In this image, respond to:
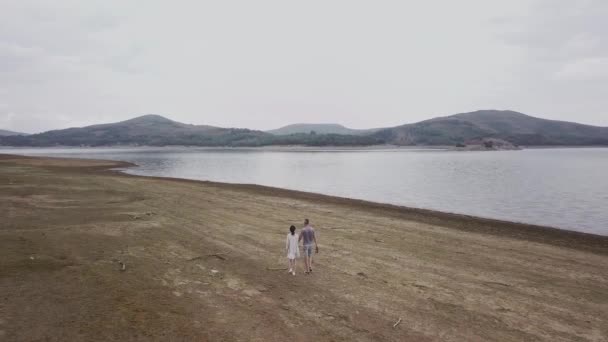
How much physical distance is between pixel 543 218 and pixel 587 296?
20.5 m

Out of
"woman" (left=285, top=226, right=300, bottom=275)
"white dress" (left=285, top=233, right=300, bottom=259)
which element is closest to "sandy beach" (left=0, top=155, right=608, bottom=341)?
"woman" (left=285, top=226, right=300, bottom=275)

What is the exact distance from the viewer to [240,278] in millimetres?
13422

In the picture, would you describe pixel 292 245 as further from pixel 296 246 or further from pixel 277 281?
pixel 277 281

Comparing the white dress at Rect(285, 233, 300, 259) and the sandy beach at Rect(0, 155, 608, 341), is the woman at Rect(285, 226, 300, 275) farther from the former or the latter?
the sandy beach at Rect(0, 155, 608, 341)

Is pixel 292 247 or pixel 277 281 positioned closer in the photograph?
pixel 277 281

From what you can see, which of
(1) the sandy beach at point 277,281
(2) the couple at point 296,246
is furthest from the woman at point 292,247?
(1) the sandy beach at point 277,281

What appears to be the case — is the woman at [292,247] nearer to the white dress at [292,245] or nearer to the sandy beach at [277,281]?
the white dress at [292,245]

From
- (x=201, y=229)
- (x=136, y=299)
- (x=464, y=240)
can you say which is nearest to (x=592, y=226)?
(x=464, y=240)

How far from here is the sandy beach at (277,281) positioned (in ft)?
32.4

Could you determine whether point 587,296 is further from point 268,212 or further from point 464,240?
point 268,212

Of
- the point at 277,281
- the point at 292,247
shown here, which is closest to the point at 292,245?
the point at 292,247

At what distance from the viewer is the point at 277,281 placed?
13336mm

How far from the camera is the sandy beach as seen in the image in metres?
9.87

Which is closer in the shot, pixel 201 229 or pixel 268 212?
pixel 201 229
